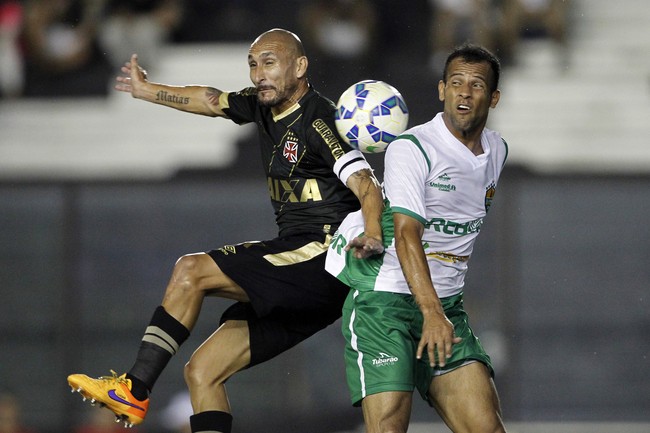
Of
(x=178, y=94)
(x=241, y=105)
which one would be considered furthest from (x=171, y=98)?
(x=241, y=105)

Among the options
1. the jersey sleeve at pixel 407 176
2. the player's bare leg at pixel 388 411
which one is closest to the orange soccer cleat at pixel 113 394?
the player's bare leg at pixel 388 411

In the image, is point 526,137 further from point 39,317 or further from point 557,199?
point 39,317

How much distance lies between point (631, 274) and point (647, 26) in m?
2.68

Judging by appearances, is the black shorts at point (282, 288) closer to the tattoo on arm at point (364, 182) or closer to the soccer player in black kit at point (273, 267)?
the soccer player in black kit at point (273, 267)

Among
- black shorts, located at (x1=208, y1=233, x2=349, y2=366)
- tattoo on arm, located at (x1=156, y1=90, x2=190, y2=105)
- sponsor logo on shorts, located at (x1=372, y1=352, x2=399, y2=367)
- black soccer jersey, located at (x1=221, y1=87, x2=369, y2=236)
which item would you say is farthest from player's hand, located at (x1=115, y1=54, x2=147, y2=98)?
sponsor logo on shorts, located at (x1=372, y1=352, x2=399, y2=367)

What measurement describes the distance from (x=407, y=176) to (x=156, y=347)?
4.76 feet

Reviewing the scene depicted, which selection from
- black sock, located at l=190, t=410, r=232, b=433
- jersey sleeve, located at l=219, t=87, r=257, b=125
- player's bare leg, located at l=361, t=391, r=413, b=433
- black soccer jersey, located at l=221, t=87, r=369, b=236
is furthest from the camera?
jersey sleeve, located at l=219, t=87, r=257, b=125

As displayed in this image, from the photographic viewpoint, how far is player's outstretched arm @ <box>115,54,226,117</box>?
6.05 meters

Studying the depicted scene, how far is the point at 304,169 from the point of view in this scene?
5.65 m

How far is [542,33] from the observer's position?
1222 centimetres

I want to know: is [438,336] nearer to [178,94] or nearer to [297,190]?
[297,190]

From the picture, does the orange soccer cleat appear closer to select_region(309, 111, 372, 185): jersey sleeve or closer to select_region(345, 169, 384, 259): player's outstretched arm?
select_region(345, 169, 384, 259): player's outstretched arm

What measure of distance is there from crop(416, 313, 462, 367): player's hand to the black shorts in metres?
1.06

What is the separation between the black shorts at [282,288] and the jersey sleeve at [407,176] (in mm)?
734
